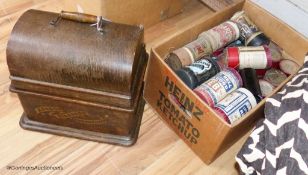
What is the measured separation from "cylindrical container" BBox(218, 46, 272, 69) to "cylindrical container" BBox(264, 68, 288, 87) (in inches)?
1.5

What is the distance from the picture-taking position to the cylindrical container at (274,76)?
1080mm

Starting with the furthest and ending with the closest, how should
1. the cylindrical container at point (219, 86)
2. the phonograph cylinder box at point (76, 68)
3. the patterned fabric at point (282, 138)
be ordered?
the cylindrical container at point (219, 86), the phonograph cylinder box at point (76, 68), the patterned fabric at point (282, 138)

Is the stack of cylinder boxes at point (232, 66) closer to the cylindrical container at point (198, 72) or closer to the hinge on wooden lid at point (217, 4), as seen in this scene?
the cylindrical container at point (198, 72)

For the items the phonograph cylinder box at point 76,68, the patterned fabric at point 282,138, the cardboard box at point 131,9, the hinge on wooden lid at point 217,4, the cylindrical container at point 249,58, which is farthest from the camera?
the hinge on wooden lid at point 217,4

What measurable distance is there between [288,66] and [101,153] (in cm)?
70

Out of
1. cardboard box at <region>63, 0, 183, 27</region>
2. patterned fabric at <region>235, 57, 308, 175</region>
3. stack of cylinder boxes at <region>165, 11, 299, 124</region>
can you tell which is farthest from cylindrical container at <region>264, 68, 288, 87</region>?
cardboard box at <region>63, 0, 183, 27</region>

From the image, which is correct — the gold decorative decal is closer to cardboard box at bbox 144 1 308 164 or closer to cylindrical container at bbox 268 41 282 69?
cardboard box at bbox 144 1 308 164

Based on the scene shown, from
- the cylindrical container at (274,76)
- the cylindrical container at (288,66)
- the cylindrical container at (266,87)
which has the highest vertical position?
the cylindrical container at (288,66)

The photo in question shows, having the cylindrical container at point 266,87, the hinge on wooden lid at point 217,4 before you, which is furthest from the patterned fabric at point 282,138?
the hinge on wooden lid at point 217,4

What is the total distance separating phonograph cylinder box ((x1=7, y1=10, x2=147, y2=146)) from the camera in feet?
2.71

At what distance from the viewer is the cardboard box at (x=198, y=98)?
2.95 feet

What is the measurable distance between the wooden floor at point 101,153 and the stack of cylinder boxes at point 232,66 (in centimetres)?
21

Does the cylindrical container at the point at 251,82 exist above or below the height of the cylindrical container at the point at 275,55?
below

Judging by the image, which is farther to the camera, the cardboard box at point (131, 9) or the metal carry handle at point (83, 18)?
the cardboard box at point (131, 9)
